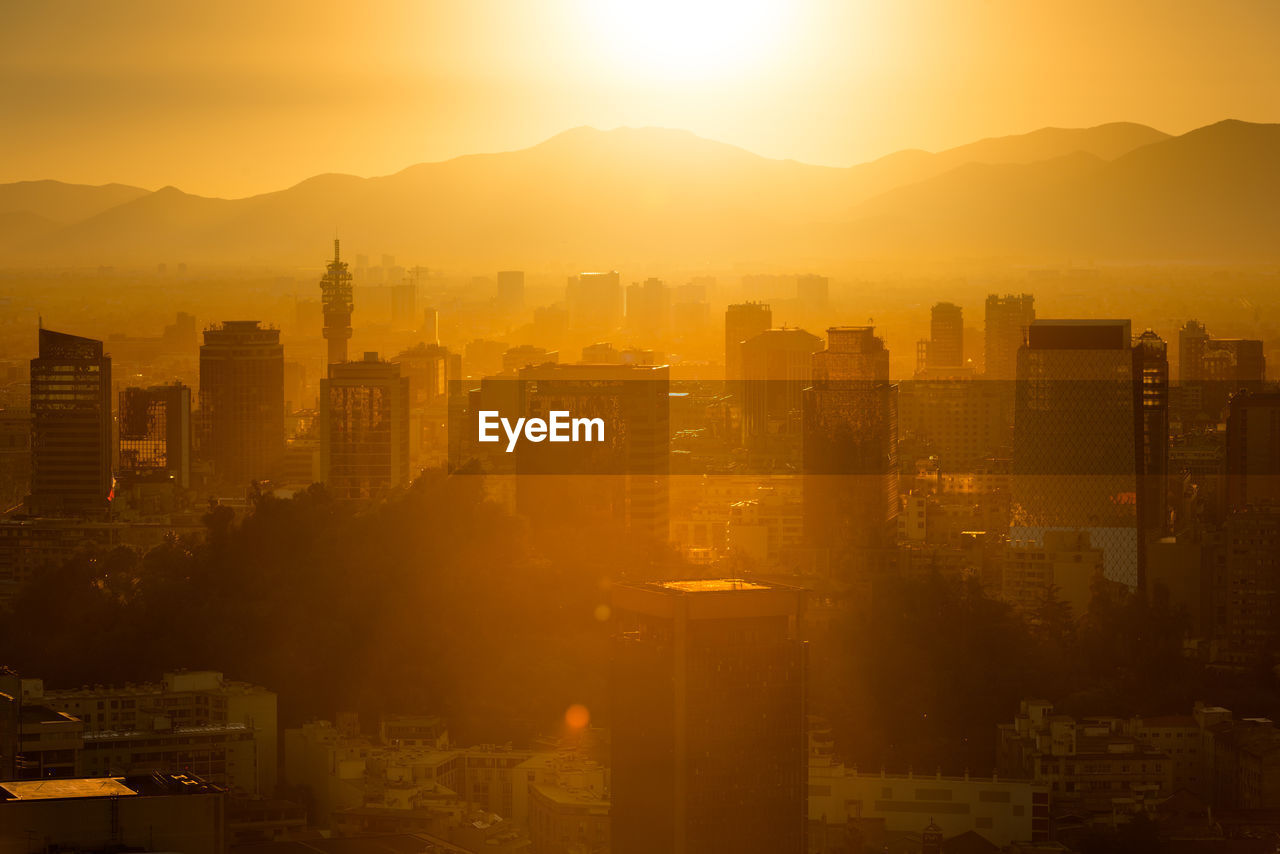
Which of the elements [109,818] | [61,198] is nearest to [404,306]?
[61,198]

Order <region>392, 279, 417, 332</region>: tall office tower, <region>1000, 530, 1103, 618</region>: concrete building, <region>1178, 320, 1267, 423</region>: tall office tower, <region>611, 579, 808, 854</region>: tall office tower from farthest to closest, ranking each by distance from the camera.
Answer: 1. <region>392, 279, 417, 332</region>: tall office tower
2. <region>1178, 320, 1267, 423</region>: tall office tower
3. <region>1000, 530, 1103, 618</region>: concrete building
4. <region>611, 579, 808, 854</region>: tall office tower

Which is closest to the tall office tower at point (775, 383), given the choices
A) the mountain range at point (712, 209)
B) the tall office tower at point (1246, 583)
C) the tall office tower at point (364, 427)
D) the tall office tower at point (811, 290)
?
the tall office tower at point (811, 290)

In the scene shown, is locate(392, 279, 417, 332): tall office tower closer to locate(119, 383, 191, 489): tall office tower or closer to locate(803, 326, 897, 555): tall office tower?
locate(119, 383, 191, 489): tall office tower

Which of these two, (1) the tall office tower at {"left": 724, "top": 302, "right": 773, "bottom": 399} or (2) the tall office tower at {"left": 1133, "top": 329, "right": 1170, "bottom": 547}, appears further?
(1) the tall office tower at {"left": 724, "top": 302, "right": 773, "bottom": 399}

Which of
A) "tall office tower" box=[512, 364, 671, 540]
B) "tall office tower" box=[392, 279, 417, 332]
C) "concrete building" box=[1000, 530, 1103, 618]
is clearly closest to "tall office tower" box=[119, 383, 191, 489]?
"tall office tower" box=[392, 279, 417, 332]

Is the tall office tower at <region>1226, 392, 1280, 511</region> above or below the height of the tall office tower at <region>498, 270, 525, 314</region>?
below
